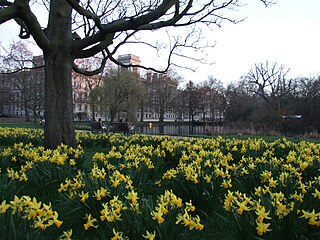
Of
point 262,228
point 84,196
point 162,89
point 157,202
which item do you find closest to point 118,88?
point 162,89

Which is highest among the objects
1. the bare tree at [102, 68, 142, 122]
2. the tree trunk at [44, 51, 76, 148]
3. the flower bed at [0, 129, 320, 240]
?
the bare tree at [102, 68, 142, 122]

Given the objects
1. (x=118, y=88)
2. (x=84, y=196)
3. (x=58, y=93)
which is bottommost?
(x=84, y=196)

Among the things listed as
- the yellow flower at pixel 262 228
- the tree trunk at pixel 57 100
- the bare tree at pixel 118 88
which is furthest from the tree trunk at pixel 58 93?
the bare tree at pixel 118 88

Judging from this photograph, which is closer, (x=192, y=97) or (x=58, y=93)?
(x=58, y=93)

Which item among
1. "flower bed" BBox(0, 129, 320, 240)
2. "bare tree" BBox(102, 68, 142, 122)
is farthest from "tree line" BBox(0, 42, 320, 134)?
"flower bed" BBox(0, 129, 320, 240)

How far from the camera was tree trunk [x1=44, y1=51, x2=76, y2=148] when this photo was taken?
26.6 feet

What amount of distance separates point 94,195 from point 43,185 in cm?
169

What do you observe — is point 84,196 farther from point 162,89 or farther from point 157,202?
point 162,89

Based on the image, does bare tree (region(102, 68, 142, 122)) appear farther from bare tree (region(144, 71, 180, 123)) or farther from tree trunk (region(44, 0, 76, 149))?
tree trunk (region(44, 0, 76, 149))

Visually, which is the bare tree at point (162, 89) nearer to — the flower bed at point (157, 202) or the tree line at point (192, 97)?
the tree line at point (192, 97)

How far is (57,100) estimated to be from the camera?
8109mm

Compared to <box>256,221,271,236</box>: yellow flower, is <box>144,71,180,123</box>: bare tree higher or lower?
higher

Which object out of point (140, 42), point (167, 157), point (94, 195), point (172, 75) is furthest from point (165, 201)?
point (172, 75)

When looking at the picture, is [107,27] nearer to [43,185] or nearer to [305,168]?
[43,185]
